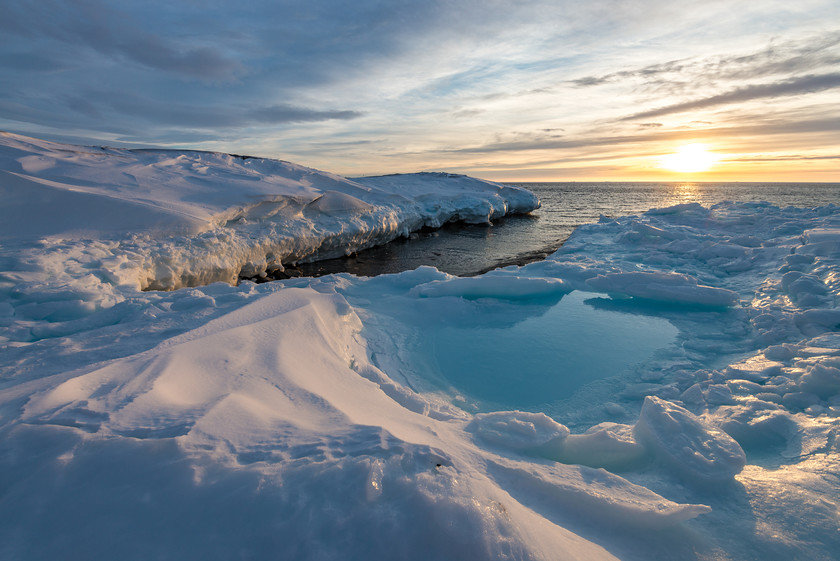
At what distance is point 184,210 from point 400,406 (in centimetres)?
1018

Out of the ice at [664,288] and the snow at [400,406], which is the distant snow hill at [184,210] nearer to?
the snow at [400,406]

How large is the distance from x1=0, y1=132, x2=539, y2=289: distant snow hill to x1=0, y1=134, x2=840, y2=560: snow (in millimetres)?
108

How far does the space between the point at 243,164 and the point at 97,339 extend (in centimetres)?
1472

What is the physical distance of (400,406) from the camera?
352cm

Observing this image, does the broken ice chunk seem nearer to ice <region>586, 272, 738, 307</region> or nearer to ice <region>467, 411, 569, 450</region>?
ice <region>467, 411, 569, 450</region>

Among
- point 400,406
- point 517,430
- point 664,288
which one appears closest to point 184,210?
point 400,406

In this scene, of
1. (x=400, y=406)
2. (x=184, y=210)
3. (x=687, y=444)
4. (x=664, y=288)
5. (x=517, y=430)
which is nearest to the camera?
(x=687, y=444)

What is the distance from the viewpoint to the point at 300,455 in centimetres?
200

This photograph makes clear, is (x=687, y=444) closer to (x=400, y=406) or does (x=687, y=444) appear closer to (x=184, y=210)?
(x=400, y=406)

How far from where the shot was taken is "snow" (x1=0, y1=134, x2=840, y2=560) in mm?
1666

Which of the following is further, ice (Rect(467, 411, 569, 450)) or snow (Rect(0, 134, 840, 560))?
ice (Rect(467, 411, 569, 450))

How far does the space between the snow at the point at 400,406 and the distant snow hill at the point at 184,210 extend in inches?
4.3

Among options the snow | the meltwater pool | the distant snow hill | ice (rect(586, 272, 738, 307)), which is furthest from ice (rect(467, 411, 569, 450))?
the distant snow hill

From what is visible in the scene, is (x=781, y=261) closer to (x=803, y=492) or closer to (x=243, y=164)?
(x=803, y=492)
